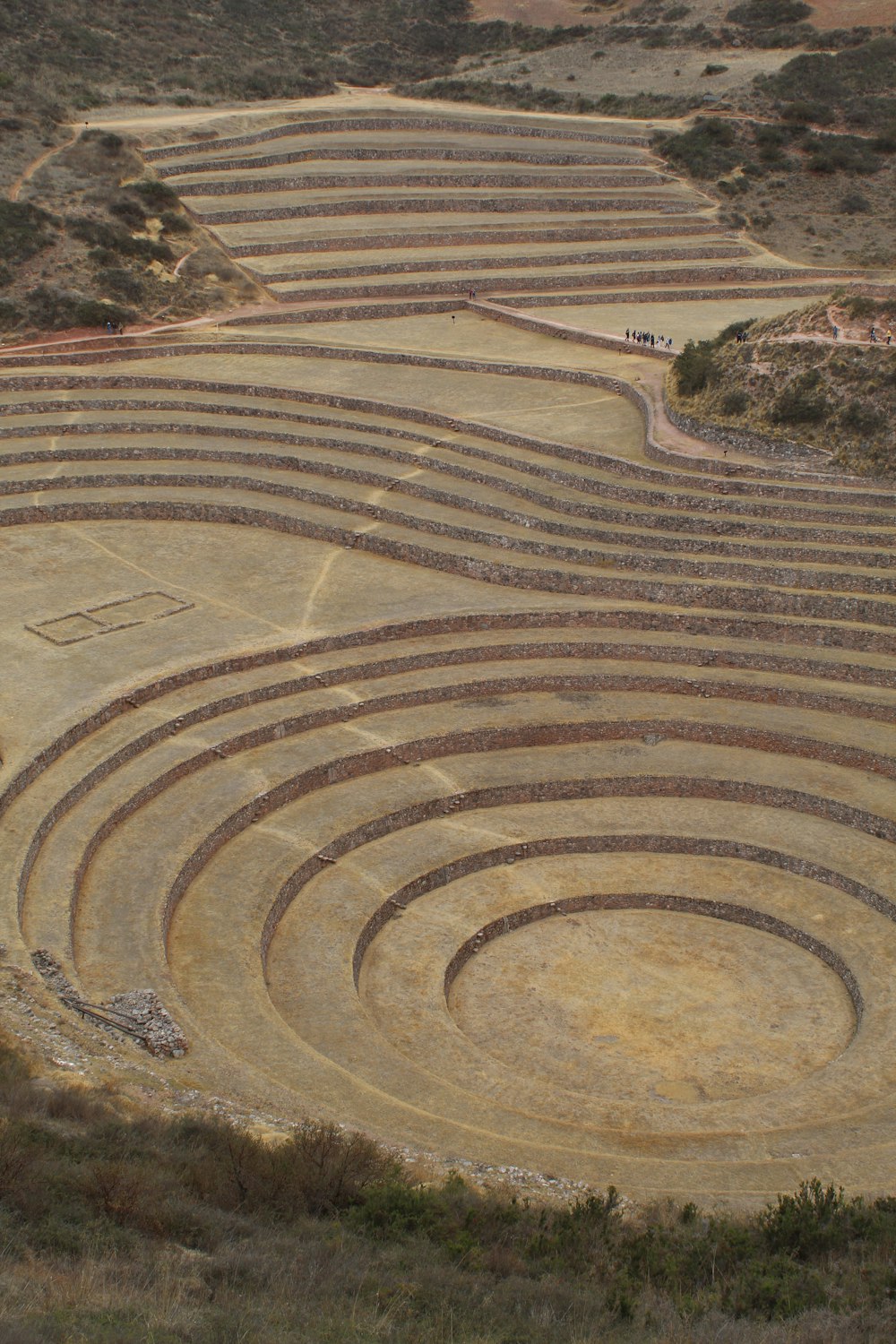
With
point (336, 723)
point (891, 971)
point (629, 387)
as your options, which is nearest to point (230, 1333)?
point (891, 971)

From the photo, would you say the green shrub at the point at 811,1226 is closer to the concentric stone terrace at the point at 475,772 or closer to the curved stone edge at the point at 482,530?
the concentric stone terrace at the point at 475,772

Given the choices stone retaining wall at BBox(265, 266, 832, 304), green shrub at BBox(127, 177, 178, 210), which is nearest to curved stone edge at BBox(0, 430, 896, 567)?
stone retaining wall at BBox(265, 266, 832, 304)

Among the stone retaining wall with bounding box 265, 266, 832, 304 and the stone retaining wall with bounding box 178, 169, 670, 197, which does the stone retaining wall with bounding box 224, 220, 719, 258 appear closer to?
the stone retaining wall with bounding box 265, 266, 832, 304

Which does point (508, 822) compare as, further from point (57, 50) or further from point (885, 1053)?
point (57, 50)

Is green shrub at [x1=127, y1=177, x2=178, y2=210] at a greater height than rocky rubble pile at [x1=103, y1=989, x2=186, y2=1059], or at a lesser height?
greater

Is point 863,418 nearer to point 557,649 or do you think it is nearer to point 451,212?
point 557,649

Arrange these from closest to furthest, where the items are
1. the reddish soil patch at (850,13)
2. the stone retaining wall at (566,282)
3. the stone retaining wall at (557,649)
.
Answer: the stone retaining wall at (557,649), the stone retaining wall at (566,282), the reddish soil patch at (850,13)

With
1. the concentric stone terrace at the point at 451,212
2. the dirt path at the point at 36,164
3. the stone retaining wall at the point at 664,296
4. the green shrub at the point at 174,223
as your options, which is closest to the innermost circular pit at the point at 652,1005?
the stone retaining wall at the point at 664,296
